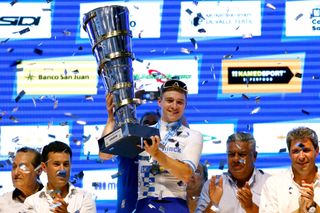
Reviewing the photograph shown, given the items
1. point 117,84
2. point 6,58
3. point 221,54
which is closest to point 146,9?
point 221,54

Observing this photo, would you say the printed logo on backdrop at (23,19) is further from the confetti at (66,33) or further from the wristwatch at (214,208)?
the wristwatch at (214,208)

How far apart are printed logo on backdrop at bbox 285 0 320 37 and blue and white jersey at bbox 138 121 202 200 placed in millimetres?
3111

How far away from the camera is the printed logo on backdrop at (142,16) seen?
898cm

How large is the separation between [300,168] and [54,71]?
11.9ft

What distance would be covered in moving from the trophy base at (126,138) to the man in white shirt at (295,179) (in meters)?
0.94

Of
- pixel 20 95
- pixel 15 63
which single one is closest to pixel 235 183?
pixel 20 95

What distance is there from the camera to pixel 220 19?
354 inches

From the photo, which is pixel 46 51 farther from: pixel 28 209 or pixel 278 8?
pixel 28 209

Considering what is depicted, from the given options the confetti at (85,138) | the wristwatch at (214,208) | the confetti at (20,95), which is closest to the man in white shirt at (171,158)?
the wristwatch at (214,208)

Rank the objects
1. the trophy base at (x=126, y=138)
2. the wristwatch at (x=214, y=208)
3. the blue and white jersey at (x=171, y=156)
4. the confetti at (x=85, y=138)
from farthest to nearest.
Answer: the confetti at (x=85, y=138)
the wristwatch at (x=214, y=208)
the blue and white jersey at (x=171, y=156)
the trophy base at (x=126, y=138)

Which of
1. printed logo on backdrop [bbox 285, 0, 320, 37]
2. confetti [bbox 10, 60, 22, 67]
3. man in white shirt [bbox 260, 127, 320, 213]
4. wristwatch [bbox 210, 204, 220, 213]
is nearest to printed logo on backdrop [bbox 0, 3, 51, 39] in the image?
confetti [bbox 10, 60, 22, 67]

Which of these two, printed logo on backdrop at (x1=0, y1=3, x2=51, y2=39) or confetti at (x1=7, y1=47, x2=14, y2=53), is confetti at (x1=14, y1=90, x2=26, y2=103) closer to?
confetti at (x1=7, y1=47, x2=14, y2=53)

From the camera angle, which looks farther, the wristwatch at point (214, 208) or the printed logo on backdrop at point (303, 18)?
the printed logo on backdrop at point (303, 18)

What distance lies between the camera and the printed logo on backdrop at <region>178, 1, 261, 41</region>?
29.5 feet
